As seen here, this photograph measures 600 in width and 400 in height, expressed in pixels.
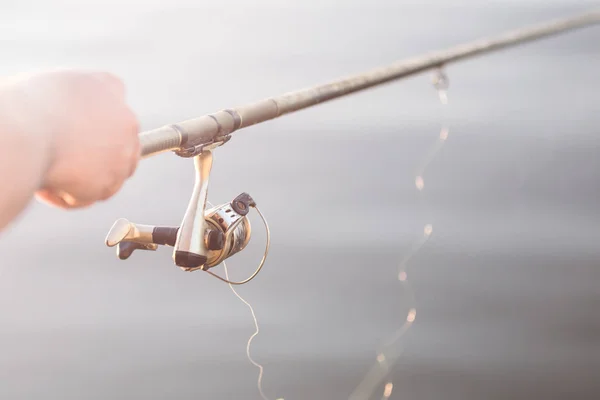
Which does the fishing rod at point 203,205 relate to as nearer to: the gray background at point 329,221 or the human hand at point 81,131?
the human hand at point 81,131

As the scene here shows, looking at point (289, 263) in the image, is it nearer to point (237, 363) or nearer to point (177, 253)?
point (237, 363)

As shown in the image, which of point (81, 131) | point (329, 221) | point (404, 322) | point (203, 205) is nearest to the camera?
point (81, 131)

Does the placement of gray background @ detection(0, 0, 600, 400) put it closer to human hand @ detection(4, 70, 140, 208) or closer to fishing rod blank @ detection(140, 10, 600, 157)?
fishing rod blank @ detection(140, 10, 600, 157)

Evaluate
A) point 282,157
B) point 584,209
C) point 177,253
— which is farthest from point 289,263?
point 177,253

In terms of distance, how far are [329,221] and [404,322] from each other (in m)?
0.49

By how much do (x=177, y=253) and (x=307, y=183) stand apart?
1.43 m

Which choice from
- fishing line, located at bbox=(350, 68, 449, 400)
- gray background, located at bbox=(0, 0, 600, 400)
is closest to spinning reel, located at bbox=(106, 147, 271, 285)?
gray background, located at bbox=(0, 0, 600, 400)

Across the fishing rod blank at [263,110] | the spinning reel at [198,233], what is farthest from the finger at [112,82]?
the spinning reel at [198,233]

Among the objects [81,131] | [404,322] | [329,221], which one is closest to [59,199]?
[81,131]

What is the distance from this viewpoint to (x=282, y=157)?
1.99m

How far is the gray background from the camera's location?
191cm

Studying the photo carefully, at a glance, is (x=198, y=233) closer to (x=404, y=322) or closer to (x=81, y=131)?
(x=81, y=131)

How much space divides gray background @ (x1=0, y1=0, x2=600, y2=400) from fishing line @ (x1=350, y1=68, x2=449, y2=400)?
0.03 m

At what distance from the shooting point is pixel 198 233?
A: 0.64m
